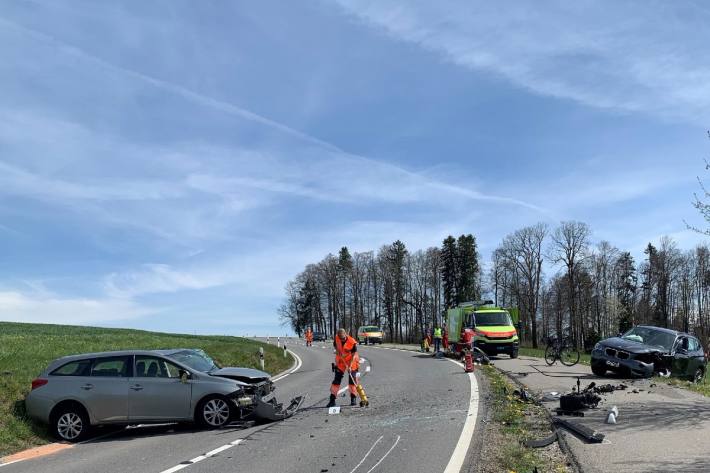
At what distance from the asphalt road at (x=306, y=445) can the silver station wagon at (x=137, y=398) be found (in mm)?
328

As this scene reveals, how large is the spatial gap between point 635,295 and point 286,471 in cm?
8760

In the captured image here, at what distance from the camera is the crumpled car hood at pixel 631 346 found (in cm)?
1789

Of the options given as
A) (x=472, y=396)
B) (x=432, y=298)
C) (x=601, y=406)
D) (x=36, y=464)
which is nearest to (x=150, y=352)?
(x=36, y=464)

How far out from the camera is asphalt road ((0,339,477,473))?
767 centimetres

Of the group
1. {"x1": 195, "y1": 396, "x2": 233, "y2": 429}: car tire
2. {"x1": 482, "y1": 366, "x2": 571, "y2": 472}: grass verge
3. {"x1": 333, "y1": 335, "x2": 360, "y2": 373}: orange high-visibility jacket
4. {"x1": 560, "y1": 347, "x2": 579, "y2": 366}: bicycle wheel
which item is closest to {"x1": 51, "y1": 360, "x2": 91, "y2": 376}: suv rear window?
{"x1": 195, "y1": 396, "x2": 233, "y2": 429}: car tire

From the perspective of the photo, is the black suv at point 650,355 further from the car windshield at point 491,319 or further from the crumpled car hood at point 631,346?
the car windshield at point 491,319

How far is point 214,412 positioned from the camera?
10.9 metres

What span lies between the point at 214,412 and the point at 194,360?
4.83 ft

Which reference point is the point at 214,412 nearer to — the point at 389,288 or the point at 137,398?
the point at 137,398

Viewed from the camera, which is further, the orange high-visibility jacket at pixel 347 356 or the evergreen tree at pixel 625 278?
the evergreen tree at pixel 625 278

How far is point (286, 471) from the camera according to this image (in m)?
7.29

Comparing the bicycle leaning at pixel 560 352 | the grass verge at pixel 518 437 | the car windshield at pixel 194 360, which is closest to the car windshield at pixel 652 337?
the bicycle leaning at pixel 560 352

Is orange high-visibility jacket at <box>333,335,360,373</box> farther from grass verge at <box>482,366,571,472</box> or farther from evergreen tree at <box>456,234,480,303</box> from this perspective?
evergreen tree at <box>456,234,480,303</box>

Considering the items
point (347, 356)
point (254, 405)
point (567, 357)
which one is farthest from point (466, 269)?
point (254, 405)
